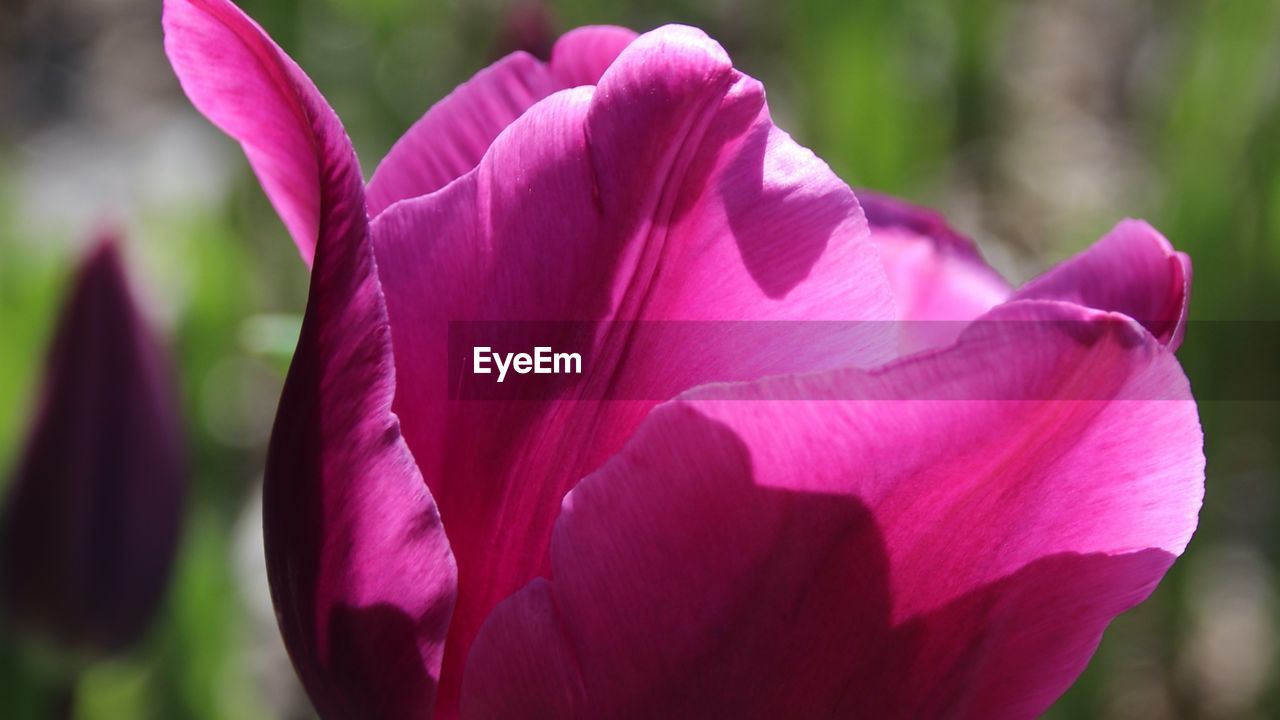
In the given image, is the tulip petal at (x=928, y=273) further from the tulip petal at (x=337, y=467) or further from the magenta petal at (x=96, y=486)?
the magenta petal at (x=96, y=486)

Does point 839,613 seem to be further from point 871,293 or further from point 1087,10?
point 1087,10

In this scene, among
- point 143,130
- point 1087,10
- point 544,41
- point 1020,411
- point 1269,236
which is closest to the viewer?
point 1020,411

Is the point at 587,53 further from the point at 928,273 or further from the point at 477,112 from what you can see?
the point at 928,273

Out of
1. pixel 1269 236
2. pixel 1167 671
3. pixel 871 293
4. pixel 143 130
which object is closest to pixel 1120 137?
pixel 1269 236

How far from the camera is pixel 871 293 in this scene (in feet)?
1.21

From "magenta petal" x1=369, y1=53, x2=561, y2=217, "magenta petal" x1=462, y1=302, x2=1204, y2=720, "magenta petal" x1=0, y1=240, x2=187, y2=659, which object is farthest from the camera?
"magenta petal" x1=0, y1=240, x2=187, y2=659

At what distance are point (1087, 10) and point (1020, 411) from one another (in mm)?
2865

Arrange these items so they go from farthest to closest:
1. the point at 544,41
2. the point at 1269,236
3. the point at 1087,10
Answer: the point at 1087,10 → the point at 1269,236 → the point at 544,41

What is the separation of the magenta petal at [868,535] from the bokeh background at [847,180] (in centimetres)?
30

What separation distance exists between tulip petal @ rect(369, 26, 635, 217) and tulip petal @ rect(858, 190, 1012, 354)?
0.46 ft

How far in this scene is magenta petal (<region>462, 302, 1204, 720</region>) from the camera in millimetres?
309

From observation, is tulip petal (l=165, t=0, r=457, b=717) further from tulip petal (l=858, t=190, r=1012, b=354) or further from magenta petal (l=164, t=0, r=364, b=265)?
tulip petal (l=858, t=190, r=1012, b=354)

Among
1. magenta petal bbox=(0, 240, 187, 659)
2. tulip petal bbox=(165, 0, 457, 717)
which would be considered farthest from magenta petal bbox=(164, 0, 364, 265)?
magenta petal bbox=(0, 240, 187, 659)

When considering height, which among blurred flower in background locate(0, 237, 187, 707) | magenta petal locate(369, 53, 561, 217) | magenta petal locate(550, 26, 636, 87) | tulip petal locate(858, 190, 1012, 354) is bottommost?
blurred flower in background locate(0, 237, 187, 707)
